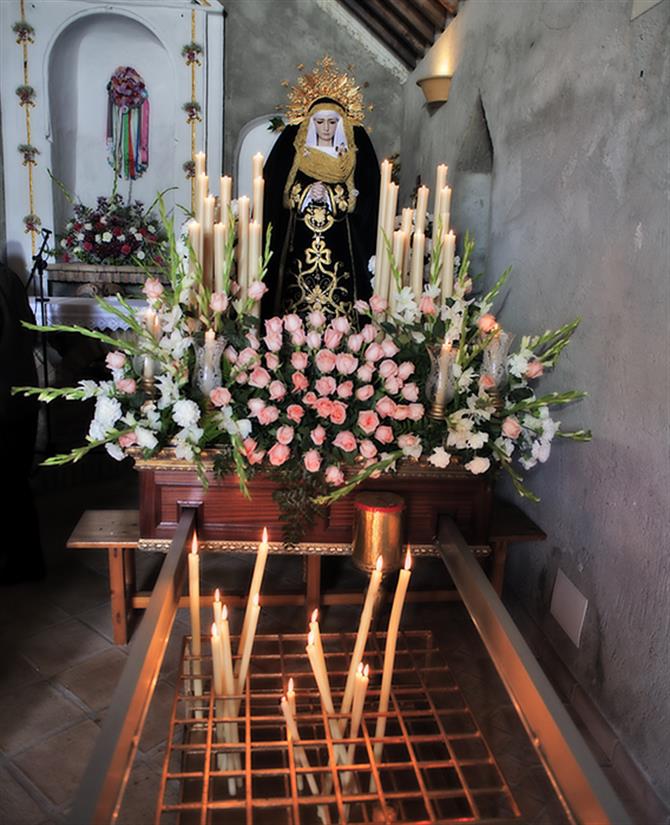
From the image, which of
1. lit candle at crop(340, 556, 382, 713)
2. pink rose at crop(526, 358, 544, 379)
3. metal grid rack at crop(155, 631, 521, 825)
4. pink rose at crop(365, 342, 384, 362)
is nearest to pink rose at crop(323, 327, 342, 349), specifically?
pink rose at crop(365, 342, 384, 362)

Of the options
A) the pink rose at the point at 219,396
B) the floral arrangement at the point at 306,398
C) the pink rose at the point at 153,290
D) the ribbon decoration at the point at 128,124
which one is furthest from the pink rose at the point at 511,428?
the ribbon decoration at the point at 128,124

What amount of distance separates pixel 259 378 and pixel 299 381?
13 centimetres

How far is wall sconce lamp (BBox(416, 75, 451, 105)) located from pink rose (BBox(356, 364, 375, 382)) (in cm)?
364

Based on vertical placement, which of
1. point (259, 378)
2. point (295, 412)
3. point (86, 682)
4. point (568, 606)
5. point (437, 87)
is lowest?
point (86, 682)

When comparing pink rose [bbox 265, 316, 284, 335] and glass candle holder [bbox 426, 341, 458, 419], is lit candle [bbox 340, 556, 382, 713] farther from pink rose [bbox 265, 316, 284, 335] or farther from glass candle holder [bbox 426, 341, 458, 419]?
pink rose [bbox 265, 316, 284, 335]

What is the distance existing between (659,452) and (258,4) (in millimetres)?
6559

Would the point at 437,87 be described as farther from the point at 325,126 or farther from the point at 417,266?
the point at 417,266

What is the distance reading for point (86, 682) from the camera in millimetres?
2551

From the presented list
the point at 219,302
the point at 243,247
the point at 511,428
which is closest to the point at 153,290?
the point at 219,302

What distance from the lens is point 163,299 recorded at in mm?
2518

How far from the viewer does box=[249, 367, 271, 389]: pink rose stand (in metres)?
2.34

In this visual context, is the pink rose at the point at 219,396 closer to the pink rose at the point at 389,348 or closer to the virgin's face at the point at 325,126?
the pink rose at the point at 389,348

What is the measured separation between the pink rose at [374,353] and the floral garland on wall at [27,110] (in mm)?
5554

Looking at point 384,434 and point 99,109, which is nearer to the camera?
point 384,434
